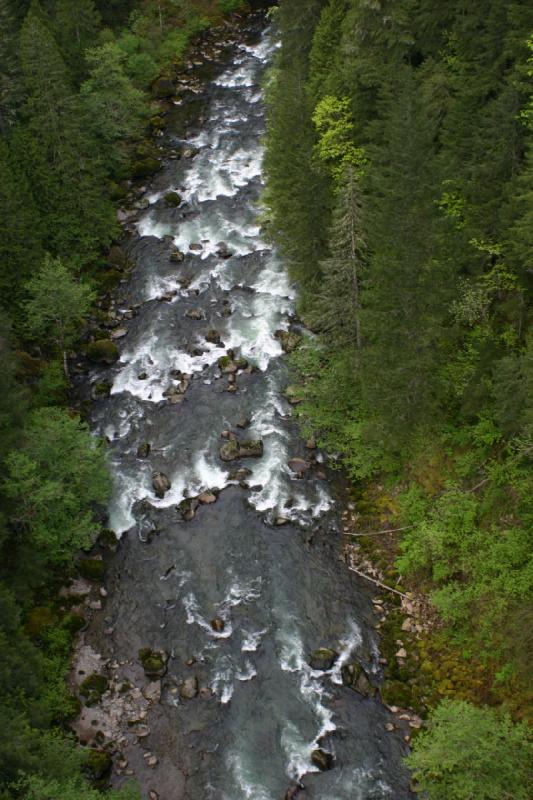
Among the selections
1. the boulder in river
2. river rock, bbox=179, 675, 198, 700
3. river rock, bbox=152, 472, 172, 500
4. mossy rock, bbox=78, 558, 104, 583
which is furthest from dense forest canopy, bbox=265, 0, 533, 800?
mossy rock, bbox=78, 558, 104, 583

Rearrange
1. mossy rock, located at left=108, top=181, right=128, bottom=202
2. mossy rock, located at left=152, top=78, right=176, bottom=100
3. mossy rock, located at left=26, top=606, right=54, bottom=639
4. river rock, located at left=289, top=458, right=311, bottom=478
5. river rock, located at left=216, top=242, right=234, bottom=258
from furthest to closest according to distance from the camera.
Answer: mossy rock, located at left=152, top=78, right=176, bottom=100 < mossy rock, located at left=108, top=181, right=128, bottom=202 < river rock, located at left=216, top=242, right=234, bottom=258 < river rock, located at left=289, top=458, right=311, bottom=478 < mossy rock, located at left=26, top=606, right=54, bottom=639

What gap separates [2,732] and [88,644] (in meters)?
A: 8.36

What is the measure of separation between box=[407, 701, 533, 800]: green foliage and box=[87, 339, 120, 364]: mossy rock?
26.7m

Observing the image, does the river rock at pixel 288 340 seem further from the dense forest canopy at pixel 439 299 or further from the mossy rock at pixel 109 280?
the mossy rock at pixel 109 280

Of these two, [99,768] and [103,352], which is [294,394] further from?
[99,768]

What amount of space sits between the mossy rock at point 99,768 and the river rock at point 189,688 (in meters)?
3.28

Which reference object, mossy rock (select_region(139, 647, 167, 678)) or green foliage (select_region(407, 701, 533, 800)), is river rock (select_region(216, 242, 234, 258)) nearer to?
mossy rock (select_region(139, 647, 167, 678))

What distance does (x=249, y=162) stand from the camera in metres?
51.8

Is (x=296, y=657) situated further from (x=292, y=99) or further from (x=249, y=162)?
(x=249, y=162)

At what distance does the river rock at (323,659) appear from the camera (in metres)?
24.0

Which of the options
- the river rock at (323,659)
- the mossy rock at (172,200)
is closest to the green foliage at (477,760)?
the river rock at (323,659)

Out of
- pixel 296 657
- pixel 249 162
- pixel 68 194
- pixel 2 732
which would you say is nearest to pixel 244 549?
pixel 296 657

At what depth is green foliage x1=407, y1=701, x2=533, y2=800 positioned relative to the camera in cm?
1767

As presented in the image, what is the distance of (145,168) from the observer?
51.6m
